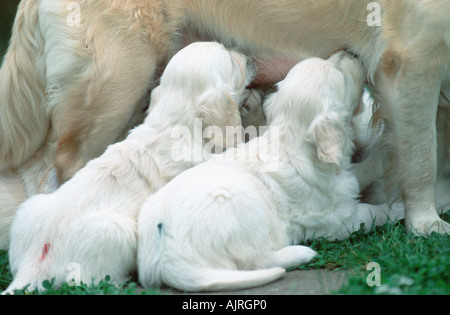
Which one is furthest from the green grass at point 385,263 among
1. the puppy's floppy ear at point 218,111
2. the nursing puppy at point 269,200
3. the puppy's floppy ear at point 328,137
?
the puppy's floppy ear at point 218,111

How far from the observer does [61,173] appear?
4.52 meters

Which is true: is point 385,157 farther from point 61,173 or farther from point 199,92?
point 61,173

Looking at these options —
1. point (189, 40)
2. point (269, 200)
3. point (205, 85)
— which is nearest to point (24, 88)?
point (189, 40)

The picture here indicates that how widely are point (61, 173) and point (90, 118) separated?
44 centimetres

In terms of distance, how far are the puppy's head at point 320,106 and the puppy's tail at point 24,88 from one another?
5.80ft

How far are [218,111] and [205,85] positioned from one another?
0.59ft

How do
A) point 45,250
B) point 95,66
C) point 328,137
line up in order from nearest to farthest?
point 45,250 < point 328,137 < point 95,66

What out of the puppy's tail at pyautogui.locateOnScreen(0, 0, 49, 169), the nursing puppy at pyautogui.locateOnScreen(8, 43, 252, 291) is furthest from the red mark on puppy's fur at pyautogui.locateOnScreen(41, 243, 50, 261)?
the puppy's tail at pyautogui.locateOnScreen(0, 0, 49, 169)

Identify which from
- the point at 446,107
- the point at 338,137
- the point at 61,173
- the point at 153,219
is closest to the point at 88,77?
the point at 61,173

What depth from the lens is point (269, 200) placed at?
11.7 ft

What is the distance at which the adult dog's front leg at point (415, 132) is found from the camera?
3881 millimetres

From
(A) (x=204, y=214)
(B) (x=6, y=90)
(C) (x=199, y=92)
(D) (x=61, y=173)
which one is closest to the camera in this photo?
(A) (x=204, y=214)

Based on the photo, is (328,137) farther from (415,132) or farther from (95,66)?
(95,66)

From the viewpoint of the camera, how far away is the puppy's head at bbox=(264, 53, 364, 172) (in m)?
3.70
